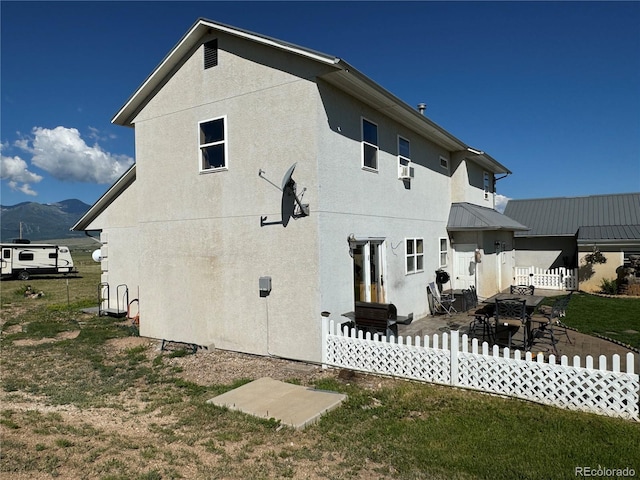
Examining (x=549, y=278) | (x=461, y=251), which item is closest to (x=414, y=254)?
(x=461, y=251)

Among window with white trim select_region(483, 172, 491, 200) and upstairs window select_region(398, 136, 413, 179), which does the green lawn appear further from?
upstairs window select_region(398, 136, 413, 179)

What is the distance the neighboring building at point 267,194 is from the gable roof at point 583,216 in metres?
12.4

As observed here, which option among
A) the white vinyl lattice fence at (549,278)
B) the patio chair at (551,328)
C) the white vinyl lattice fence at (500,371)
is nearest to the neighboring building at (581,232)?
the white vinyl lattice fence at (549,278)

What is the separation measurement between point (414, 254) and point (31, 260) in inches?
1362

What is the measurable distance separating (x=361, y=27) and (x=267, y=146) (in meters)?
5.55

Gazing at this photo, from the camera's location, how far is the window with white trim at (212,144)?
381 inches

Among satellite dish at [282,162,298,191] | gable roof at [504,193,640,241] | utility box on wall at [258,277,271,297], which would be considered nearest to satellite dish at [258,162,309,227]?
satellite dish at [282,162,298,191]

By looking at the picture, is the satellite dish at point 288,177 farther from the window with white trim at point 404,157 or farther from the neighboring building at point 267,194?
the window with white trim at point 404,157

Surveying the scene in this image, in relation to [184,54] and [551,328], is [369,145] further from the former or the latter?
[551,328]

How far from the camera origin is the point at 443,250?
14906 mm

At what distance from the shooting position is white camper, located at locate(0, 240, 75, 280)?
32.2m

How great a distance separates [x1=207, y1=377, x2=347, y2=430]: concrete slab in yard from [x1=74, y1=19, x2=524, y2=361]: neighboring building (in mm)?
1553

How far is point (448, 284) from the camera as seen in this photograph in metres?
14.9

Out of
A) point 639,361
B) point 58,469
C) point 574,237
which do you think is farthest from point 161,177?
point 574,237
